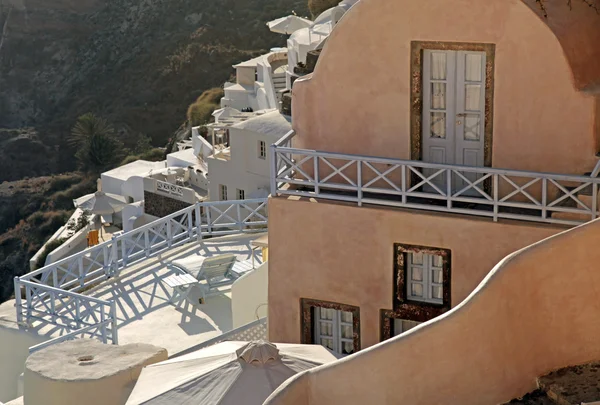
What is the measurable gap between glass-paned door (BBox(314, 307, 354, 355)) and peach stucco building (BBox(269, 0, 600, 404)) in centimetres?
2

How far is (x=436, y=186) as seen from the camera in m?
14.4

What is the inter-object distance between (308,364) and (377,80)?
3.61 metres

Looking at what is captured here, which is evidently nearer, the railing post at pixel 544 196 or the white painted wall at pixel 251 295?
the railing post at pixel 544 196

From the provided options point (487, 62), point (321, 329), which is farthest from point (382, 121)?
point (321, 329)

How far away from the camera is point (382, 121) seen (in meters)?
14.9

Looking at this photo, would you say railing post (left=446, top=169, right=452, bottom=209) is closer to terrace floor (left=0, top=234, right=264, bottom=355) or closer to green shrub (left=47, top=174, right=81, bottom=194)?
terrace floor (left=0, top=234, right=264, bottom=355)

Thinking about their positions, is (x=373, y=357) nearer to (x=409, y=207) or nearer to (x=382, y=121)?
(x=409, y=207)

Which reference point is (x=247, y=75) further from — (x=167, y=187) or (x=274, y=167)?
(x=274, y=167)

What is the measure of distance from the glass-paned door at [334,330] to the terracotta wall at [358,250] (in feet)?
0.76

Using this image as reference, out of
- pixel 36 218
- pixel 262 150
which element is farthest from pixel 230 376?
pixel 36 218

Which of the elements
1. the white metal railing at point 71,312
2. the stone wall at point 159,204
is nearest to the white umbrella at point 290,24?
the stone wall at point 159,204

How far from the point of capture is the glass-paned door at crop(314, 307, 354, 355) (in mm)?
15250

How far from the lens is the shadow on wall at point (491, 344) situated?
10.7m

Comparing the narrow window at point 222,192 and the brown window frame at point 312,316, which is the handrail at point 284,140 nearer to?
the brown window frame at point 312,316
